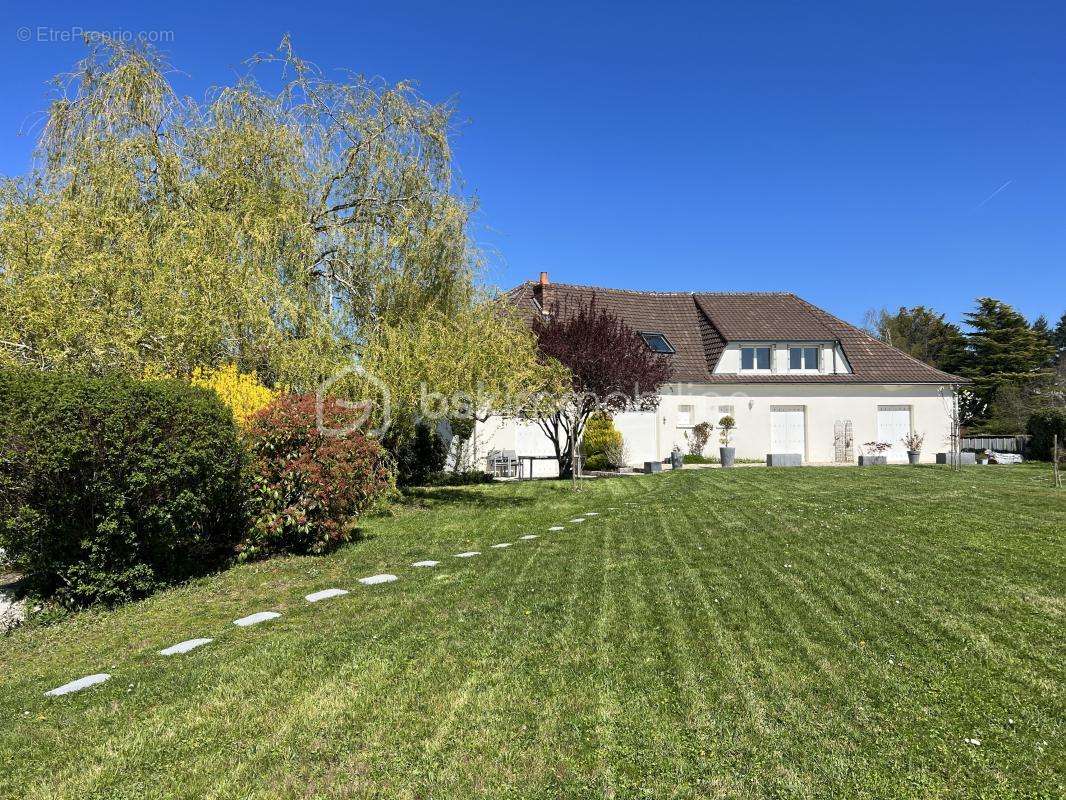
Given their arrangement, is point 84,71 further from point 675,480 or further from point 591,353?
point 675,480

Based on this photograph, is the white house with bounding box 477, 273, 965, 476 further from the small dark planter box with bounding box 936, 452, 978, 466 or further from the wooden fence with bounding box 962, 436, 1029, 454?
the wooden fence with bounding box 962, 436, 1029, 454

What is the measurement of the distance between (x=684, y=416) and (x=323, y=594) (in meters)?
20.1

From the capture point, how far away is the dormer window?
26203mm

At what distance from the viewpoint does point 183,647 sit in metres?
5.36

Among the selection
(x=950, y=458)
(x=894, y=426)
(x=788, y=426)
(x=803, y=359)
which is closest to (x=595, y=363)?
(x=788, y=426)

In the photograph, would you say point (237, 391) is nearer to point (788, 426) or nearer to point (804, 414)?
point (788, 426)

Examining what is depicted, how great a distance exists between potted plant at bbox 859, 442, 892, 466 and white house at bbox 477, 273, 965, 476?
1.50ft

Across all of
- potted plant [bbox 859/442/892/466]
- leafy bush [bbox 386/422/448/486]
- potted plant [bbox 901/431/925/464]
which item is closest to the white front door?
potted plant [bbox 859/442/892/466]

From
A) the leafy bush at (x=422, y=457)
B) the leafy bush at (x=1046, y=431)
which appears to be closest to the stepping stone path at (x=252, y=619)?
the leafy bush at (x=422, y=457)

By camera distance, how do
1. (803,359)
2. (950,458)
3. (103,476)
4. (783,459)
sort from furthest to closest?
(803,359) < (950,458) < (783,459) < (103,476)

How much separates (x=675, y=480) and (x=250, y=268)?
11.2 metres

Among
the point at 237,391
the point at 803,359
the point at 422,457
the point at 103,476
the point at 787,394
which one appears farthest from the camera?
the point at 803,359

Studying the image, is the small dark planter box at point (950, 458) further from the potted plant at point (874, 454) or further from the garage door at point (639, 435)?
the garage door at point (639, 435)

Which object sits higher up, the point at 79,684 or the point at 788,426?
the point at 788,426
